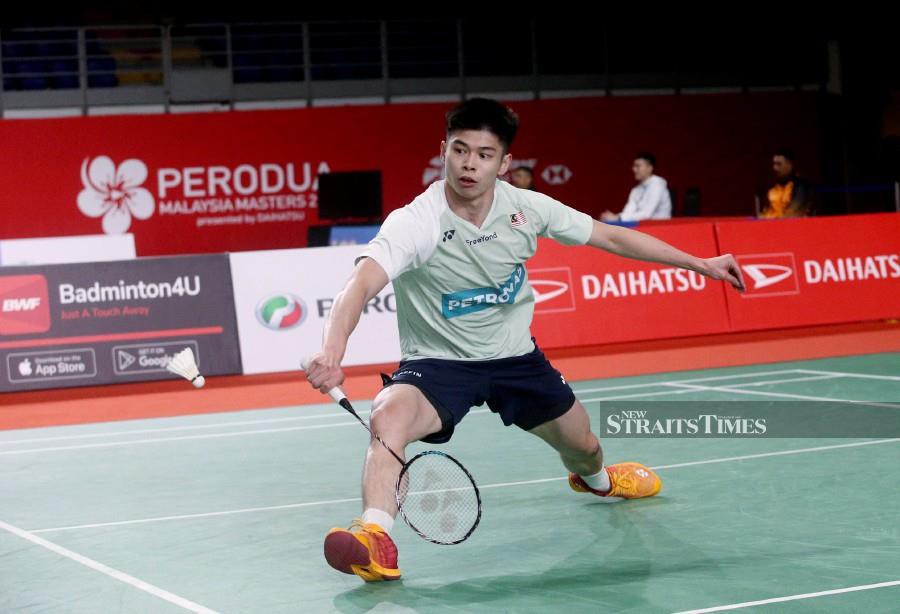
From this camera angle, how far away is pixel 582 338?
11.4 m

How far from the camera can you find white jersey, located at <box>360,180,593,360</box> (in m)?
4.80

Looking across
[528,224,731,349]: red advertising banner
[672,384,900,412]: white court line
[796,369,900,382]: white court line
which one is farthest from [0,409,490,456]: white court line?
[796,369,900,382]: white court line

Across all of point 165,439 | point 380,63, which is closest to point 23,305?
point 165,439

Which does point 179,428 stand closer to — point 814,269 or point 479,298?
point 479,298

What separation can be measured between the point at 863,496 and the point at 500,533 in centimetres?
165

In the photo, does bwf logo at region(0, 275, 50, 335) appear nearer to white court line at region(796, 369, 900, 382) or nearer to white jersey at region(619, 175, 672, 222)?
white court line at region(796, 369, 900, 382)

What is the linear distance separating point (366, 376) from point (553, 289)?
1.90 metres

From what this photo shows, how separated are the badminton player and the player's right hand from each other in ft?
0.97

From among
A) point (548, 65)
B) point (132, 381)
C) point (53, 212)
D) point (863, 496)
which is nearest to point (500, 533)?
point (863, 496)

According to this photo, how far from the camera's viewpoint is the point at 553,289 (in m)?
11.4

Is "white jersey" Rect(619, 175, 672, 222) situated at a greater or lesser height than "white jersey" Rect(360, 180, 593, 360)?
greater

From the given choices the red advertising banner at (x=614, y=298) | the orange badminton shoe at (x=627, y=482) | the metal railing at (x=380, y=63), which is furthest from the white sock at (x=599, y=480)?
the metal railing at (x=380, y=63)

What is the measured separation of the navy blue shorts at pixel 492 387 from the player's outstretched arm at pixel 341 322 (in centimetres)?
50

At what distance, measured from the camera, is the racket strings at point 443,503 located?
15.3 feet
